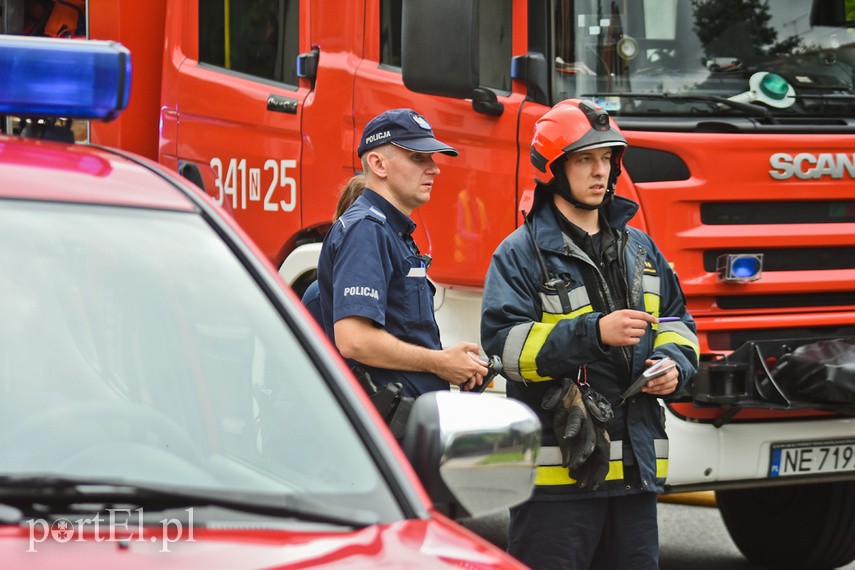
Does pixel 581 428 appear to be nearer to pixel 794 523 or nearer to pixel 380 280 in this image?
pixel 380 280

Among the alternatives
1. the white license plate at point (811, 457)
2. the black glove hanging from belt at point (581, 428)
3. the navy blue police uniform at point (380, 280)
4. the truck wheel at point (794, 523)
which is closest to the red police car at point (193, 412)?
the navy blue police uniform at point (380, 280)

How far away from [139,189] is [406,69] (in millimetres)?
2727

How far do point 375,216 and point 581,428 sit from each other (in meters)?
0.81

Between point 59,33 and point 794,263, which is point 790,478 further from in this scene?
point 59,33

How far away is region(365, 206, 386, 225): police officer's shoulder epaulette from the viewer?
4088mm

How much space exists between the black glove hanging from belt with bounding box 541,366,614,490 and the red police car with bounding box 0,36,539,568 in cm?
160

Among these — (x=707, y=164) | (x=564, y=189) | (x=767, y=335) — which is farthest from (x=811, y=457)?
(x=564, y=189)

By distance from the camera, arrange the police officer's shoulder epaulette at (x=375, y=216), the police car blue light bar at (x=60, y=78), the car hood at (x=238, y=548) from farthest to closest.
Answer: the police officer's shoulder epaulette at (x=375, y=216)
the police car blue light bar at (x=60, y=78)
the car hood at (x=238, y=548)

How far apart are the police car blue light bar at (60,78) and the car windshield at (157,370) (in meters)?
0.53

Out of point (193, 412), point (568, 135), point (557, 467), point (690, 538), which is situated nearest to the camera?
point (193, 412)

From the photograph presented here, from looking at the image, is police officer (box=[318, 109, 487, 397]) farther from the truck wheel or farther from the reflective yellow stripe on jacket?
the truck wheel

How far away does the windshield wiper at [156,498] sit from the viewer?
2.09m

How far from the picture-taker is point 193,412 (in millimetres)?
2355

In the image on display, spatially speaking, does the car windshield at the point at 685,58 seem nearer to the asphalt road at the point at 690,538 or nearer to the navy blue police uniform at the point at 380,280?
the navy blue police uniform at the point at 380,280
